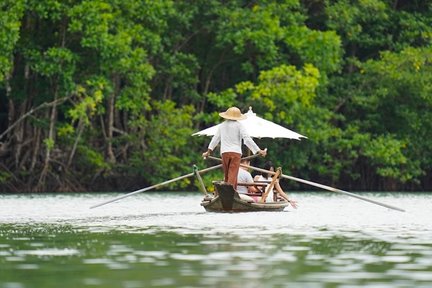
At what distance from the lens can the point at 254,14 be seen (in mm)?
49844

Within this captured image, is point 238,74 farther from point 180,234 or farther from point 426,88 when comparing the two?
point 180,234

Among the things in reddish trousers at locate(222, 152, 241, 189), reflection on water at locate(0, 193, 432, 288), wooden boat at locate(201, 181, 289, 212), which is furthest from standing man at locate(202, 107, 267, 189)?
reflection on water at locate(0, 193, 432, 288)

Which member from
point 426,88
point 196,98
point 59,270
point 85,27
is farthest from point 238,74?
point 59,270

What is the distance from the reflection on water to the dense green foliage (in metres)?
15.3

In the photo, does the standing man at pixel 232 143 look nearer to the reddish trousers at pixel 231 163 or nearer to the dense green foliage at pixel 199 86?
the reddish trousers at pixel 231 163

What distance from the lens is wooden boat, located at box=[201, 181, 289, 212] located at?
27031 millimetres

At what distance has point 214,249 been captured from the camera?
18.7 metres

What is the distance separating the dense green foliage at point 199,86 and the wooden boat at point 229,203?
1559 centimetres

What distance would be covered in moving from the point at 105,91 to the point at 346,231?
23.9m

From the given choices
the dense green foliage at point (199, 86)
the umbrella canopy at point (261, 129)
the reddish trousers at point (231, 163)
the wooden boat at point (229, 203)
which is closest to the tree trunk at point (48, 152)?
the dense green foliage at point (199, 86)

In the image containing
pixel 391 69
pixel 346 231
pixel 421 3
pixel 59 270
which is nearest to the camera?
pixel 59 270

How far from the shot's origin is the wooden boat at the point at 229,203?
2703 centimetres

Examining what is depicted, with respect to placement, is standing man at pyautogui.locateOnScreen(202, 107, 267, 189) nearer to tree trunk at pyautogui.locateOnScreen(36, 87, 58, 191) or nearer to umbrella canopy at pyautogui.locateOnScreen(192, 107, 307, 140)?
umbrella canopy at pyautogui.locateOnScreen(192, 107, 307, 140)

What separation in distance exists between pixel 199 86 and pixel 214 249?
1388 inches
